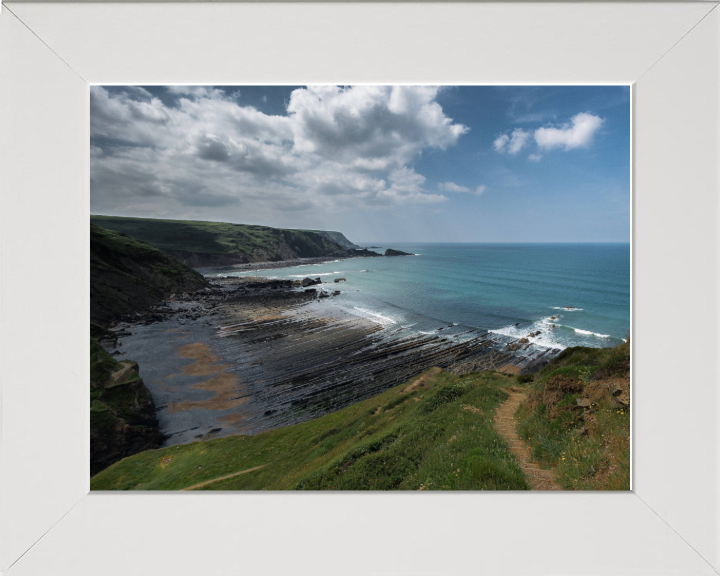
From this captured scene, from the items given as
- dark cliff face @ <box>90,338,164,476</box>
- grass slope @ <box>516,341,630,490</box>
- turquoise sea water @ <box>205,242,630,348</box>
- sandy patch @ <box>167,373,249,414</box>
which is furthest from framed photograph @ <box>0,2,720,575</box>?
turquoise sea water @ <box>205,242,630,348</box>

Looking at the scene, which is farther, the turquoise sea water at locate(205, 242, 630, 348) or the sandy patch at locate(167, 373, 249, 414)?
the turquoise sea water at locate(205, 242, 630, 348)

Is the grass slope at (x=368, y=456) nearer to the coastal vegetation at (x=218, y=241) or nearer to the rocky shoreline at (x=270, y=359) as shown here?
the rocky shoreline at (x=270, y=359)

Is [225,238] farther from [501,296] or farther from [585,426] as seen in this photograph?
[585,426]

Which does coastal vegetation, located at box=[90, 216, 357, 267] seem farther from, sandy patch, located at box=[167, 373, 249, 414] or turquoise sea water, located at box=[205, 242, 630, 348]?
sandy patch, located at box=[167, 373, 249, 414]

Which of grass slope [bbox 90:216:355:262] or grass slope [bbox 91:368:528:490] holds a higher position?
grass slope [bbox 90:216:355:262]

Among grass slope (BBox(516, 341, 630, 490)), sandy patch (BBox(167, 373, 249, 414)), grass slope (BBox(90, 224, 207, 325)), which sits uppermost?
grass slope (BBox(90, 224, 207, 325))

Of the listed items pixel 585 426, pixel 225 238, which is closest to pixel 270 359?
pixel 585 426
